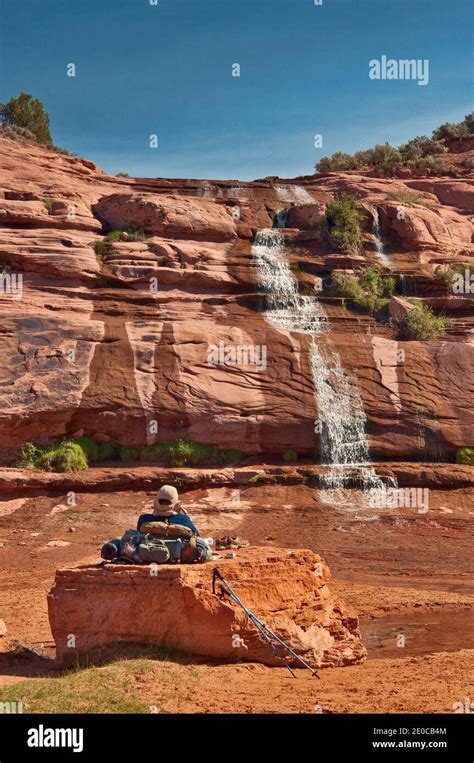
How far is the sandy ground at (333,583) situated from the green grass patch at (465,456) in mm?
1276

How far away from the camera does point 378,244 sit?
32438 millimetres

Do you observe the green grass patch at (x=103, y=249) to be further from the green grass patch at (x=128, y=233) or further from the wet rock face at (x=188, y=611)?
the wet rock face at (x=188, y=611)

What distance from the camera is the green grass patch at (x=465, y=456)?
Answer: 23.1 meters

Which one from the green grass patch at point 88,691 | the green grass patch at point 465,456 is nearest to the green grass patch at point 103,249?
the green grass patch at point 465,456

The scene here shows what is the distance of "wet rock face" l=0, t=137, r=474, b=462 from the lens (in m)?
22.7

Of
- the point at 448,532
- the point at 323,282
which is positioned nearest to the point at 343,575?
the point at 448,532

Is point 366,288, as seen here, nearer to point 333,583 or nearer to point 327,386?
point 327,386


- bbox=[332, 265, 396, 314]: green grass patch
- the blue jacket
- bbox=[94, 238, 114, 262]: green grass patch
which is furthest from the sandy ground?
bbox=[94, 238, 114, 262]: green grass patch

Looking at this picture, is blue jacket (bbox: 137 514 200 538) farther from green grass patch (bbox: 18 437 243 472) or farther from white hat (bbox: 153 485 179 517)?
green grass patch (bbox: 18 437 243 472)

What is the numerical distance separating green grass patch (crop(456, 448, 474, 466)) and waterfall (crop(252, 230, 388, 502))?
243cm

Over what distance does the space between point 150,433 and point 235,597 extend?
12.7m

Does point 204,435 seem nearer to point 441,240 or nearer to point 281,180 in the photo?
point 441,240

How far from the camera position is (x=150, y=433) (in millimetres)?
22750

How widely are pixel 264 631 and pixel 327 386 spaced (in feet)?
45.7
